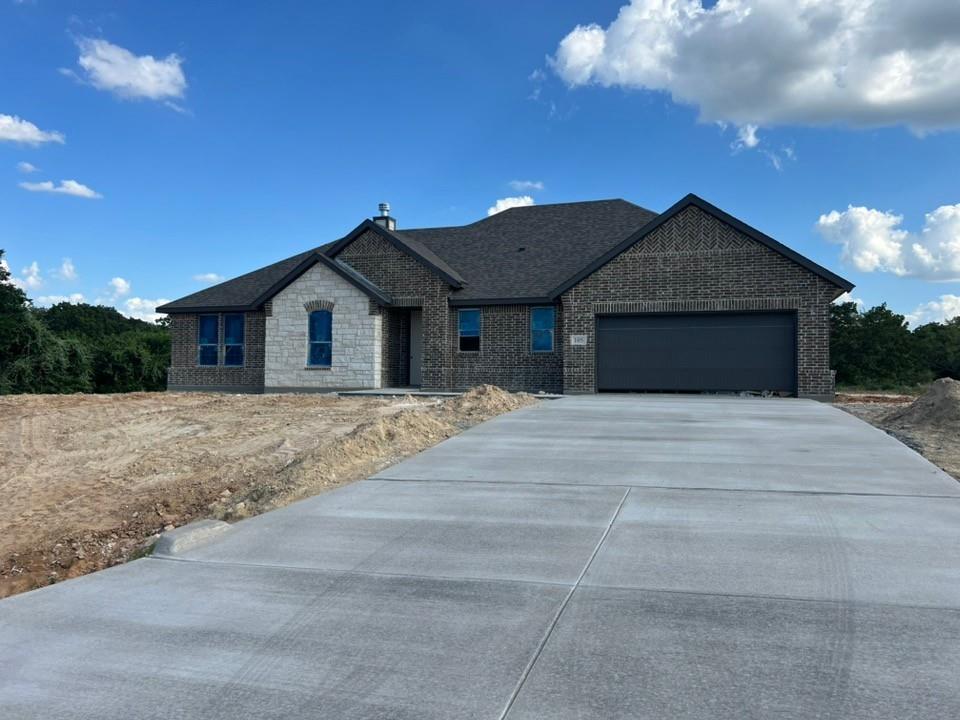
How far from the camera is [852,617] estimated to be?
14.0 feet

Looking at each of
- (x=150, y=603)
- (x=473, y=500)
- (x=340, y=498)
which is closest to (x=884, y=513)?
(x=473, y=500)

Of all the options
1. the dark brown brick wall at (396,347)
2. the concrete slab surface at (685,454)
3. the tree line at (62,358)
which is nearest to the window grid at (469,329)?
the dark brown brick wall at (396,347)

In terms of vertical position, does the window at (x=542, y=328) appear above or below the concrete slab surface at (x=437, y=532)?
above

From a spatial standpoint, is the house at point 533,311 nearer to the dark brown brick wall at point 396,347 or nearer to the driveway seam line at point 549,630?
the dark brown brick wall at point 396,347

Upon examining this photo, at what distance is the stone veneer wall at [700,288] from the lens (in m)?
19.9

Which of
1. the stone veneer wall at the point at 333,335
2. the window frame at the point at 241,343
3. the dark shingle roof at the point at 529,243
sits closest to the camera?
the stone veneer wall at the point at 333,335

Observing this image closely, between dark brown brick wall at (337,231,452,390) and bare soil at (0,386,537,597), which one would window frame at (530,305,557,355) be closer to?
dark brown brick wall at (337,231,452,390)

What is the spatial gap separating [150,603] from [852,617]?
4.22 m

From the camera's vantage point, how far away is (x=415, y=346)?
25562mm

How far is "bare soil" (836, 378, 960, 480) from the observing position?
1037 centimetres

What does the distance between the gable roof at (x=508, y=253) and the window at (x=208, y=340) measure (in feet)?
1.54

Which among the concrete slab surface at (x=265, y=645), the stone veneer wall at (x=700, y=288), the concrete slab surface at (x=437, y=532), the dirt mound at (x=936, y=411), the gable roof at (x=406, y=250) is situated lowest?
the concrete slab surface at (x=265, y=645)

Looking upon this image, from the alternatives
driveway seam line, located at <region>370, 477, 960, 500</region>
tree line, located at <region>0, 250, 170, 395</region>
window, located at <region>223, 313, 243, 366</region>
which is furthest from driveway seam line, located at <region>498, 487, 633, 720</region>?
tree line, located at <region>0, 250, 170, 395</region>

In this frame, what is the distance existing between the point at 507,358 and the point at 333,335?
5677mm
